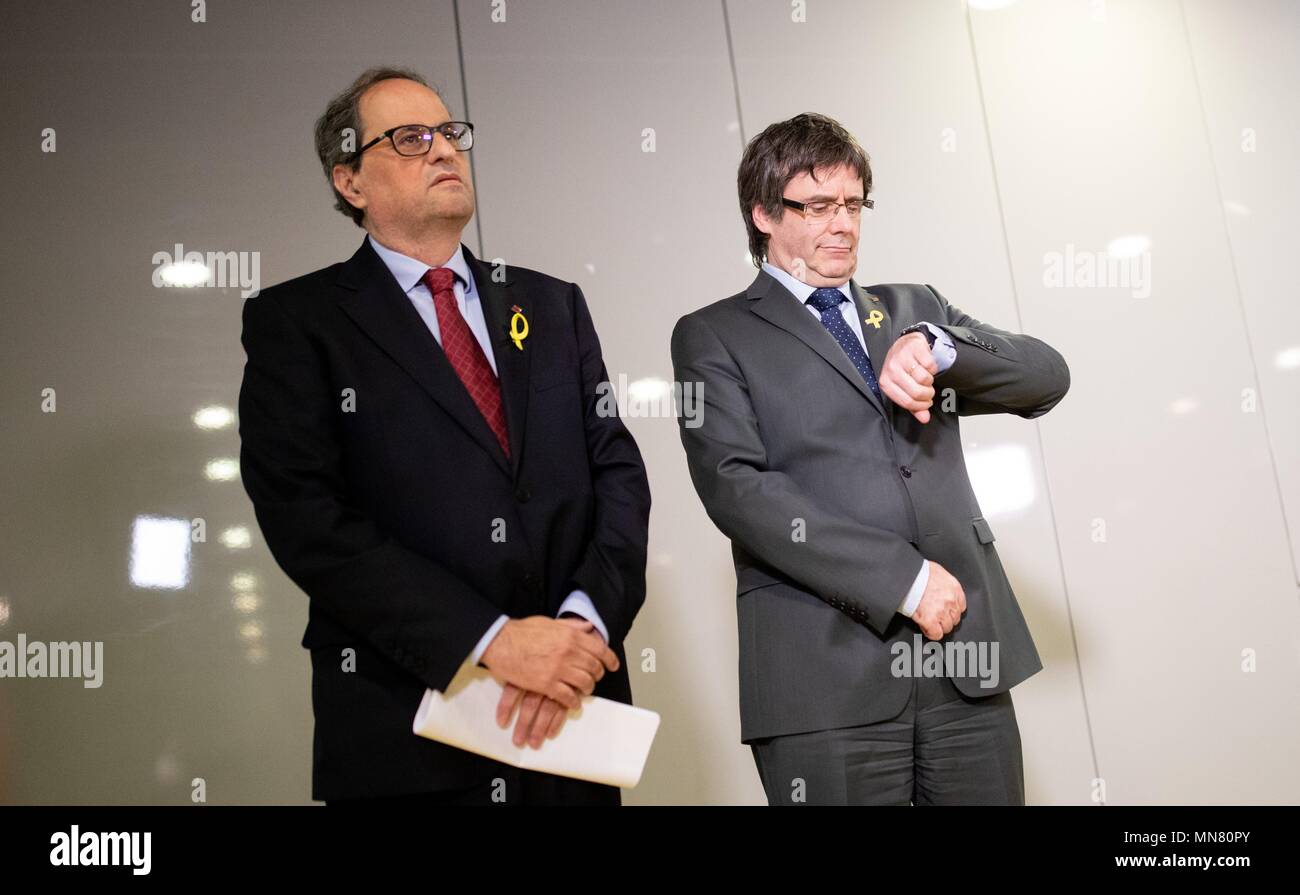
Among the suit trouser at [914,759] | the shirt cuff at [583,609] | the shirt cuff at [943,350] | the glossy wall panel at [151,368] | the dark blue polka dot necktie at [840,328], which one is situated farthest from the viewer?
the glossy wall panel at [151,368]

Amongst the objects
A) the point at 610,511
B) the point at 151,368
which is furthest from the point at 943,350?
the point at 151,368

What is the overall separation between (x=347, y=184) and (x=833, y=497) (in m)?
1.09

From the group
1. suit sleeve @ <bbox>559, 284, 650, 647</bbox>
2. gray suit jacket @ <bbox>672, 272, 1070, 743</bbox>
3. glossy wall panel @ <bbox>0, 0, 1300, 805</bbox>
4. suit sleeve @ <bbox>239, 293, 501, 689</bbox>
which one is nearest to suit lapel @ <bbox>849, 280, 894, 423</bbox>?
gray suit jacket @ <bbox>672, 272, 1070, 743</bbox>

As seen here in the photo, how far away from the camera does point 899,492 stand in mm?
2307

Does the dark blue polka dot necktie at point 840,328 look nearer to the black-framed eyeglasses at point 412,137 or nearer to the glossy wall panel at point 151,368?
the black-framed eyeglasses at point 412,137

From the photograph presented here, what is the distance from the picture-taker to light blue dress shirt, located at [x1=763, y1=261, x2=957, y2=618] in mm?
2180

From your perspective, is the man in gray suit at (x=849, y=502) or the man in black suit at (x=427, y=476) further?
the man in gray suit at (x=849, y=502)

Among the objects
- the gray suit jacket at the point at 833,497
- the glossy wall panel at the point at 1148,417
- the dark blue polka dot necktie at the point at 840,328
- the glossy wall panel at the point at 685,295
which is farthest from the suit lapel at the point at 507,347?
the glossy wall panel at the point at 1148,417

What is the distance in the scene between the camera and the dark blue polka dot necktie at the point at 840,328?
7.84 feet

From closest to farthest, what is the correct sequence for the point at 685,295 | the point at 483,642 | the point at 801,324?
the point at 483,642, the point at 801,324, the point at 685,295

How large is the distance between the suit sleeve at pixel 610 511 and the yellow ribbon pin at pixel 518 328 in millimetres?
126

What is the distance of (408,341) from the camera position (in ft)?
7.06

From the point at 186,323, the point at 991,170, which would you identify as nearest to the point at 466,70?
the point at 186,323

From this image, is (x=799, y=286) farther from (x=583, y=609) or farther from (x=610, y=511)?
(x=583, y=609)
